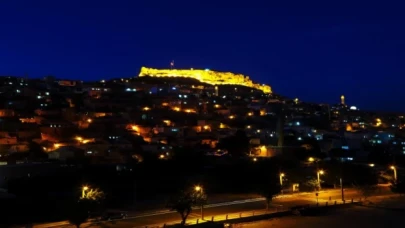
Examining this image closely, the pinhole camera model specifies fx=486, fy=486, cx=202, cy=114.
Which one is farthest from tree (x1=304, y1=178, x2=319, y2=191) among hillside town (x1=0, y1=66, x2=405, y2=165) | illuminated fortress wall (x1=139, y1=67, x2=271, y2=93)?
illuminated fortress wall (x1=139, y1=67, x2=271, y2=93)

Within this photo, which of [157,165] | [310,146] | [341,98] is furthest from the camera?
[341,98]

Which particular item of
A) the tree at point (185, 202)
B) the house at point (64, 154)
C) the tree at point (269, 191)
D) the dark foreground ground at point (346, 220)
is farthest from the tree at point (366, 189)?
the house at point (64, 154)

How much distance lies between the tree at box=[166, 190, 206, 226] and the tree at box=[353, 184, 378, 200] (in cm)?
1433

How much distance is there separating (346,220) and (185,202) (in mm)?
9046

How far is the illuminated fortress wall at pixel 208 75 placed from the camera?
402 feet

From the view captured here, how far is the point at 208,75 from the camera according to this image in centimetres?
12688

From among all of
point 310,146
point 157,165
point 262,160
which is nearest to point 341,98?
point 310,146

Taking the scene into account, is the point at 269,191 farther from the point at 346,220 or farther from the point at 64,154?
the point at 64,154

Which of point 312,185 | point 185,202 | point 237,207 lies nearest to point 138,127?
point 312,185

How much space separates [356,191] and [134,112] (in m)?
31.1

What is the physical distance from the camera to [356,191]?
120 feet

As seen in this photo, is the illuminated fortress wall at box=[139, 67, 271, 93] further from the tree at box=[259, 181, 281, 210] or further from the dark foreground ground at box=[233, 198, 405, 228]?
the dark foreground ground at box=[233, 198, 405, 228]

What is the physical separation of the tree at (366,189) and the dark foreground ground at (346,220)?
5.09m

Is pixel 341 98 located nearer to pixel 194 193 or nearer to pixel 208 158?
pixel 208 158
